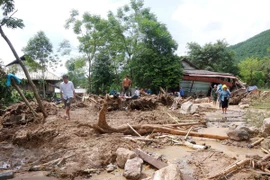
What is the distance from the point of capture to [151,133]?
755 centimetres

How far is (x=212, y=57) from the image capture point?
3647cm

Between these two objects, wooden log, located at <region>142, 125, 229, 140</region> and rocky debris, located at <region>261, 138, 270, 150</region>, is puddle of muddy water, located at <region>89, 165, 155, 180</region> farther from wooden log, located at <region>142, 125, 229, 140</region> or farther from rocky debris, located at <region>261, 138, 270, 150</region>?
rocky debris, located at <region>261, 138, 270, 150</region>

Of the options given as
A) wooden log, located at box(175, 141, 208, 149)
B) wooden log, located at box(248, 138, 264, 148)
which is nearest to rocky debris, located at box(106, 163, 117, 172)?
wooden log, located at box(175, 141, 208, 149)

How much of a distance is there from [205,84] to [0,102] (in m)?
21.3

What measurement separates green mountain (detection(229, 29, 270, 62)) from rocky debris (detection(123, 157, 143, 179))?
6388 cm

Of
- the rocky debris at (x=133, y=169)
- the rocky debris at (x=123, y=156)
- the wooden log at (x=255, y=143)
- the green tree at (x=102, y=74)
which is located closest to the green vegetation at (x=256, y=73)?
the green tree at (x=102, y=74)

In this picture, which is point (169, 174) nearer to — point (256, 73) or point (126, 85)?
point (126, 85)

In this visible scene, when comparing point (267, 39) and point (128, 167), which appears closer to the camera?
point (128, 167)

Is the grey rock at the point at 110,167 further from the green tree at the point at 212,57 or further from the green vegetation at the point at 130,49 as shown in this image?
the green tree at the point at 212,57

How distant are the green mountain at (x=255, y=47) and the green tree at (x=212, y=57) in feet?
93.3

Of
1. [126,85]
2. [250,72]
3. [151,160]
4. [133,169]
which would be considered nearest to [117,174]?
[133,169]

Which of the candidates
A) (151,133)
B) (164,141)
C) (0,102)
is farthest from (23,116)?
(164,141)

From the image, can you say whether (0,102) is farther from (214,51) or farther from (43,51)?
(214,51)

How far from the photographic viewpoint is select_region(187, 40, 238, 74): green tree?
118ft
